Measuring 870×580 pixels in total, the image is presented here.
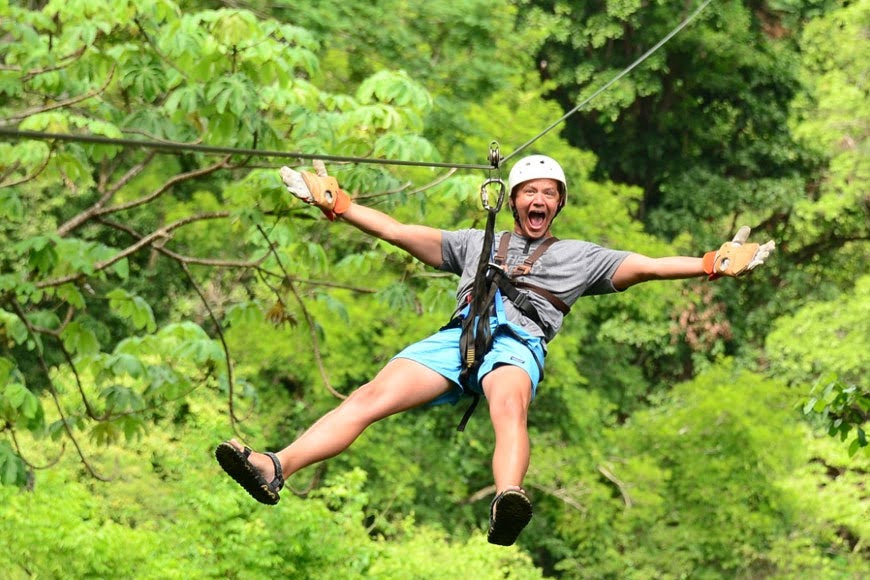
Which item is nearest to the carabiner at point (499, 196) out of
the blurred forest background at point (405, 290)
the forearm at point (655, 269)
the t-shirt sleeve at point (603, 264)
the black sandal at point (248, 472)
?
the t-shirt sleeve at point (603, 264)

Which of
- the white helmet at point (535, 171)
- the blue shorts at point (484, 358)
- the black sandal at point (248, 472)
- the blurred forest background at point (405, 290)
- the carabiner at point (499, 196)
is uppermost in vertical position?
the blurred forest background at point (405, 290)

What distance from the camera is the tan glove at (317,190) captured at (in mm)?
5199

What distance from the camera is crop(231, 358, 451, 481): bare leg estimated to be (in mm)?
4797

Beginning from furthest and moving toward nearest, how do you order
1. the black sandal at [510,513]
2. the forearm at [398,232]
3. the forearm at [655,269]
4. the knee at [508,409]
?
the forearm at [398,232] < the forearm at [655,269] < the knee at [508,409] < the black sandal at [510,513]

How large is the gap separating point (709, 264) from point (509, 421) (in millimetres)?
837

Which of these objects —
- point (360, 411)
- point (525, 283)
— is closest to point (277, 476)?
point (360, 411)

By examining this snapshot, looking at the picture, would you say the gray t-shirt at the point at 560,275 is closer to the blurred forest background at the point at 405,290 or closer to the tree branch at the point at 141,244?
the blurred forest background at the point at 405,290

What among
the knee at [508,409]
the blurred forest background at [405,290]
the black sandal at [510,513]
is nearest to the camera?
the black sandal at [510,513]

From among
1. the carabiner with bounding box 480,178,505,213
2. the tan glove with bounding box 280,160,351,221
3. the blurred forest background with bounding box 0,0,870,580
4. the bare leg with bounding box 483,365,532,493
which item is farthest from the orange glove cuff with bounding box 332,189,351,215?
the blurred forest background with bounding box 0,0,870,580

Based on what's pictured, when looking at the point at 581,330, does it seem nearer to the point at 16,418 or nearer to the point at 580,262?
the point at 16,418

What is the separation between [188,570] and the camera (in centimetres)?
1097

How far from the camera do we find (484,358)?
16.8 feet

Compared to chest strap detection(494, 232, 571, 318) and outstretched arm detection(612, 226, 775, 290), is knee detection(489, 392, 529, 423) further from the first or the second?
outstretched arm detection(612, 226, 775, 290)

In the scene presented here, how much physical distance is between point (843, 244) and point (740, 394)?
562 centimetres
